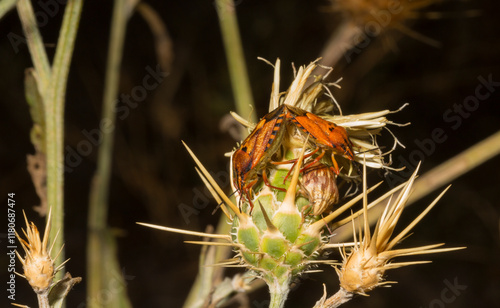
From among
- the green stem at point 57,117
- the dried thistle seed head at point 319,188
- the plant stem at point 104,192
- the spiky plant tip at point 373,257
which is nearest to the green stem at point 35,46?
→ the green stem at point 57,117

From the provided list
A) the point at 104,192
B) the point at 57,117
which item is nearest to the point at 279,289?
the point at 57,117

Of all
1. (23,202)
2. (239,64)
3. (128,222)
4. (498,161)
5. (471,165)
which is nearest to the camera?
(471,165)

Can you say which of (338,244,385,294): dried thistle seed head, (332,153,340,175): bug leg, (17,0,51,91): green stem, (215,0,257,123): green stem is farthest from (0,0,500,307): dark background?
(338,244,385,294): dried thistle seed head

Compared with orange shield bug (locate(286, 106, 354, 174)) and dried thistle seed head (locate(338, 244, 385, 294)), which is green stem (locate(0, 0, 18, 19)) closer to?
orange shield bug (locate(286, 106, 354, 174))

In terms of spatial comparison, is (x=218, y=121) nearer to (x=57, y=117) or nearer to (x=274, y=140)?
(x=57, y=117)

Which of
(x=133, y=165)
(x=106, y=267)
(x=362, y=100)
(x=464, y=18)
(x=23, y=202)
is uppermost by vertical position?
(x=464, y=18)

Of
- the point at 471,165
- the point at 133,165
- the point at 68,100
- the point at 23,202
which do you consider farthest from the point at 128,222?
the point at 471,165

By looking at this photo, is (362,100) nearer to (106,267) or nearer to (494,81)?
(494,81)

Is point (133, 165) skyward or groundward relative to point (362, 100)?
groundward
